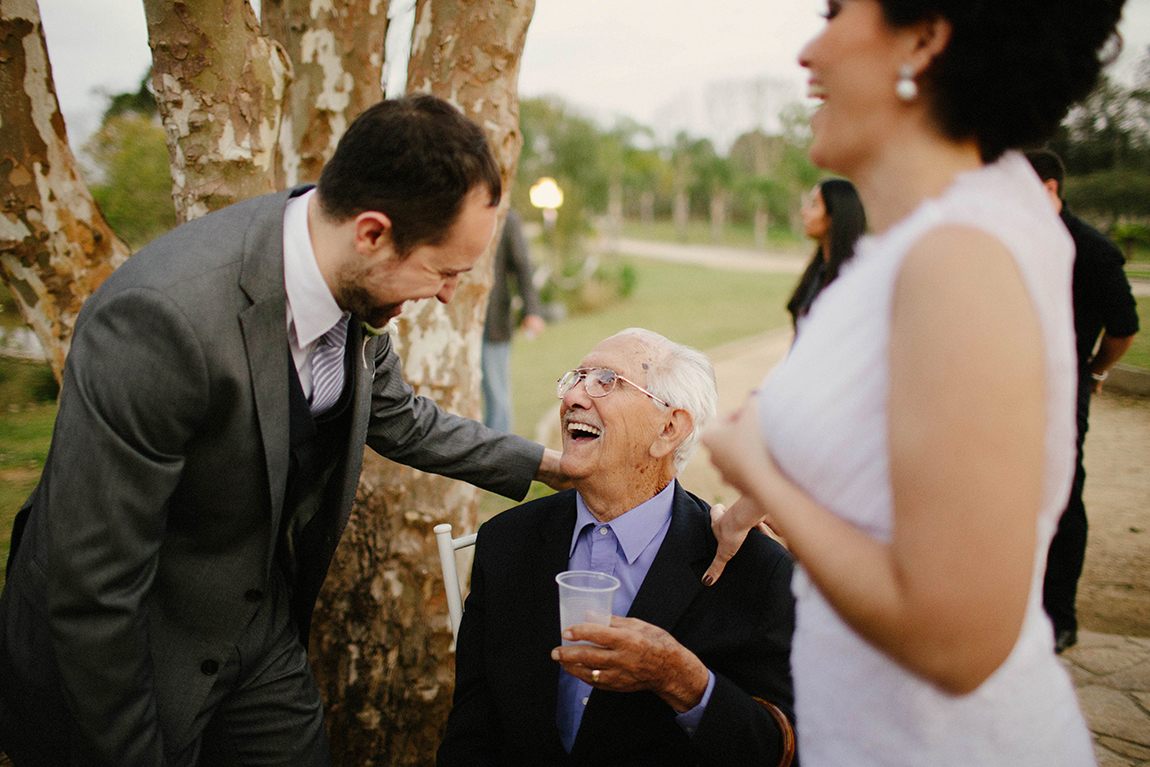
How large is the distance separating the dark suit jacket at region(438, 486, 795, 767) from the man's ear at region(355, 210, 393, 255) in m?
1.04

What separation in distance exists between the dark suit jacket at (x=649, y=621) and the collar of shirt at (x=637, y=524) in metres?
0.04

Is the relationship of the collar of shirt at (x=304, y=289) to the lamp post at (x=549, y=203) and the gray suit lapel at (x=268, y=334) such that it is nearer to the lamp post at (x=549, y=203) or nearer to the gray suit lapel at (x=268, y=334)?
the gray suit lapel at (x=268, y=334)

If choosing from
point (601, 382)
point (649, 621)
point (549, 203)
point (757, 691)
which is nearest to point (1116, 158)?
point (601, 382)

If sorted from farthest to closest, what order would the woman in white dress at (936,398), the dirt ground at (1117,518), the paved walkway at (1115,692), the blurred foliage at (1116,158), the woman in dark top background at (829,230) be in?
the blurred foliage at (1116,158), the dirt ground at (1117,518), the woman in dark top background at (829,230), the paved walkway at (1115,692), the woman in white dress at (936,398)

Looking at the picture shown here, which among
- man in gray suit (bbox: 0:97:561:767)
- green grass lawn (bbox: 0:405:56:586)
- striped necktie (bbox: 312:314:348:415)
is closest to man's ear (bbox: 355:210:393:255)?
man in gray suit (bbox: 0:97:561:767)

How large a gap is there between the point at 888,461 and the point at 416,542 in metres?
2.36

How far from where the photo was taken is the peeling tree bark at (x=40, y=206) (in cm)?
249

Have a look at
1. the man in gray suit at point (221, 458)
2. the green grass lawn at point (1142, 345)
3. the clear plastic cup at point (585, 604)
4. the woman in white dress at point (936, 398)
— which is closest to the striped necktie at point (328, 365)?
the man in gray suit at point (221, 458)

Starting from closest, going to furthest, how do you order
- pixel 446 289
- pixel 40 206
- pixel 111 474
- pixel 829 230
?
pixel 111 474 < pixel 446 289 < pixel 40 206 < pixel 829 230

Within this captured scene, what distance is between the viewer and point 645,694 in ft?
6.23

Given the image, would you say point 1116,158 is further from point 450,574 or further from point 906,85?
point 906,85

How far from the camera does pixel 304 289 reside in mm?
1696

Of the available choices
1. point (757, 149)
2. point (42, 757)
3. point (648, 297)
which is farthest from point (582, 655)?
point (757, 149)

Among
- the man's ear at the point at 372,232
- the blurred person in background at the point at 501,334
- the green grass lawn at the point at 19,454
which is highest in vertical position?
the man's ear at the point at 372,232
